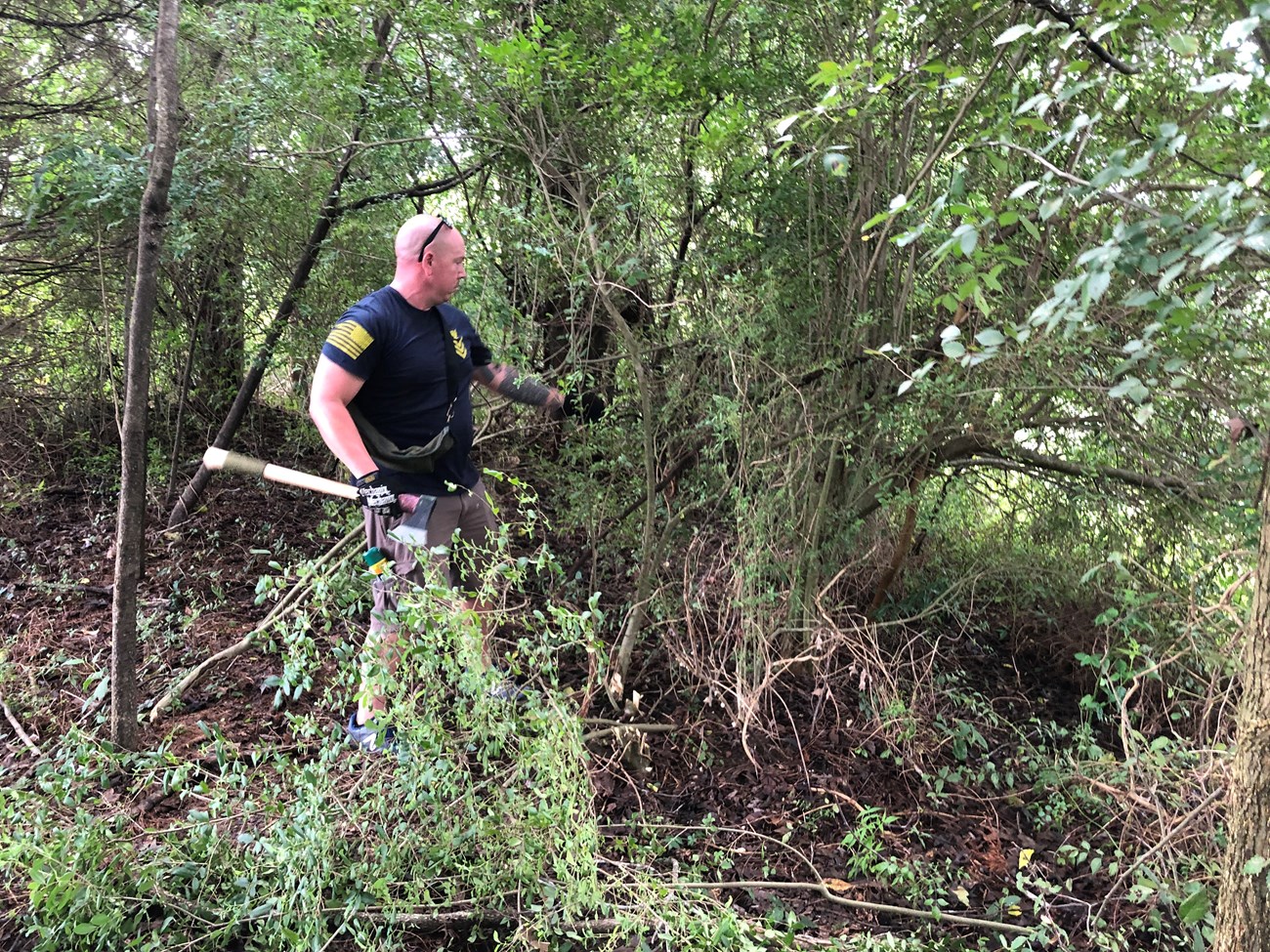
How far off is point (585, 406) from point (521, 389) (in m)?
0.50

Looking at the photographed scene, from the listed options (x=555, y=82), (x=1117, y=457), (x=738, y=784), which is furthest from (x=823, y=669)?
(x=555, y=82)

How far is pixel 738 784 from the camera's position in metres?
3.45

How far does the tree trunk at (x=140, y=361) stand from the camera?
274 centimetres

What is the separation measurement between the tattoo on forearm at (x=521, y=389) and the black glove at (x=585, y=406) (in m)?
0.18

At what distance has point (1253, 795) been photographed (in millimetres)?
1939

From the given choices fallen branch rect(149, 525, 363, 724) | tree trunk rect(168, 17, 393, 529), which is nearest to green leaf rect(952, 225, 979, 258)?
fallen branch rect(149, 525, 363, 724)

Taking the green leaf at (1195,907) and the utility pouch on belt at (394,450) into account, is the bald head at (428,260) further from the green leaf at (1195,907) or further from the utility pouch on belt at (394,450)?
the green leaf at (1195,907)

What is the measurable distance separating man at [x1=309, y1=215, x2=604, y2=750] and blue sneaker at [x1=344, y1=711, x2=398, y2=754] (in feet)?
0.06

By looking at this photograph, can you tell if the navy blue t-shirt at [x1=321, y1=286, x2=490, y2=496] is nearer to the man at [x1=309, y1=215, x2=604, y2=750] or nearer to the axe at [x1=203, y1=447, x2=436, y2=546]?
the man at [x1=309, y1=215, x2=604, y2=750]

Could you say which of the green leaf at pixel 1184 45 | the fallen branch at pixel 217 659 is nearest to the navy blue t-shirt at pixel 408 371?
the fallen branch at pixel 217 659

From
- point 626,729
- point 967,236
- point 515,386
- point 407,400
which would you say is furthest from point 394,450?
point 967,236

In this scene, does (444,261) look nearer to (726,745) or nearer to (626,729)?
(626,729)

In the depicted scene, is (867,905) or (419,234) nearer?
(867,905)

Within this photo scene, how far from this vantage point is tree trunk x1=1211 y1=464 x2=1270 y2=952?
6.27ft
